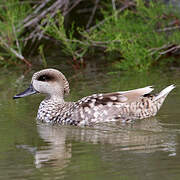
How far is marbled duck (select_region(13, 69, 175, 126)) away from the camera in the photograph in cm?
745

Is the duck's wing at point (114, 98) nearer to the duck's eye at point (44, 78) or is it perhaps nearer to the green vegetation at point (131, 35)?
the duck's eye at point (44, 78)

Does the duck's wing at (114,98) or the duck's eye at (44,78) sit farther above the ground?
the duck's eye at (44,78)

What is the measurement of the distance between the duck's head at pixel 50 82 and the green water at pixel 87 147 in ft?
1.35

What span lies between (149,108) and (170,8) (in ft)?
12.1

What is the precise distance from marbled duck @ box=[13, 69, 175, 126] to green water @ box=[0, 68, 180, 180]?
0.15m

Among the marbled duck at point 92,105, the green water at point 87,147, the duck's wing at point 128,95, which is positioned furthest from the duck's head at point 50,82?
the duck's wing at point 128,95

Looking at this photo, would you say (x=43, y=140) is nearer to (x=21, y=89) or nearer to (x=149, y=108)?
(x=149, y=108)

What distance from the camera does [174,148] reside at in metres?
6.00

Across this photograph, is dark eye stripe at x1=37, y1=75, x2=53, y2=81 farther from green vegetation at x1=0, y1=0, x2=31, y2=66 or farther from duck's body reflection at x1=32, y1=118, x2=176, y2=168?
green vegetation at x1=0, y1=0, x2=31, y2=66

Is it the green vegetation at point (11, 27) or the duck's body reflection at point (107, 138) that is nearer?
the duck's body reflection at point (107, 138)

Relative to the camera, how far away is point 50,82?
26.2 feet

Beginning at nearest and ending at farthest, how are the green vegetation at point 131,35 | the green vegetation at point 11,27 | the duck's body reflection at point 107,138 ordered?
the duck's body reflection at point 107,138 < the green vegetation at point 131,35 < the green vegetation at point 11,27

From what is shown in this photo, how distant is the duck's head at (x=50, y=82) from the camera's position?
26.1 feet

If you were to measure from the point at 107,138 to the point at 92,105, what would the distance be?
0.88 m
